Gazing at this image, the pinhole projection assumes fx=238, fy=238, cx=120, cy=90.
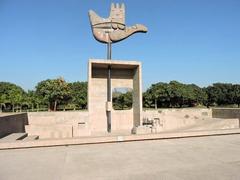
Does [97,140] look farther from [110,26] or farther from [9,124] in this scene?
[110,26]

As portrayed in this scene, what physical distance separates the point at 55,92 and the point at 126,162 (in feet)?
146

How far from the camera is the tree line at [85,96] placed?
49406mm

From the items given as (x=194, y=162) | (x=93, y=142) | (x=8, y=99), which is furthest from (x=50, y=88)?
(x=194, y=162)

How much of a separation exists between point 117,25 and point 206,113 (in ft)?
48.4

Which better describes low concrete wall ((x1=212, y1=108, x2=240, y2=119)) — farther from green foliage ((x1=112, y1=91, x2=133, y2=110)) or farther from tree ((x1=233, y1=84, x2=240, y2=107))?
tree ((x1=233, y1=84, x2=240, y2=107))

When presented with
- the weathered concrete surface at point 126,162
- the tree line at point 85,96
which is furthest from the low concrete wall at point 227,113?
the tree line at point 85,96

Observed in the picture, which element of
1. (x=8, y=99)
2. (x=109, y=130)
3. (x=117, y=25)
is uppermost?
(x=117, y=25)

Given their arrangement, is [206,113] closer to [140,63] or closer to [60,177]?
[140,63]

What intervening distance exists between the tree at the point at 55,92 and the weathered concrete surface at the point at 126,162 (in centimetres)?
4237

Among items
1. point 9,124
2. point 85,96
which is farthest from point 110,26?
point 85,96

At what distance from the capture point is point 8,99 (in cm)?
4875

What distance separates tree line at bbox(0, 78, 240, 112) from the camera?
4941cm

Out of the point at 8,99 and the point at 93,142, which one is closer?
the point at 93,142

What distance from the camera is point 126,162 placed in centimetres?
598
